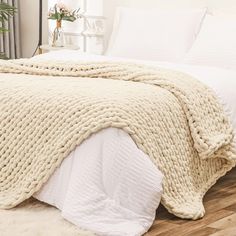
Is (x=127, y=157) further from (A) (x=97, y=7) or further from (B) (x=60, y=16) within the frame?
(A) (x=97, y=7)

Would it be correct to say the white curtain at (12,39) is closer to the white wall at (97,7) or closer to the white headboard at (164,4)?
the white wall at (97,7)

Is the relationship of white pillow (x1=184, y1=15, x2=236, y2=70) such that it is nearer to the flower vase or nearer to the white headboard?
the white headboard

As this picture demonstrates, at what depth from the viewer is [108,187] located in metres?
2.23

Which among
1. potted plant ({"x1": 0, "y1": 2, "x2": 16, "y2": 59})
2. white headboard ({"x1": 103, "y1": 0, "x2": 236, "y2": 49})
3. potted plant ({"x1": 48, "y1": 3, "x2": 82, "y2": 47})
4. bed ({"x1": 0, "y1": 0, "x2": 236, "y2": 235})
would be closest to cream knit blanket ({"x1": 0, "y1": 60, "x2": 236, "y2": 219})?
bed ({"x1": 0, "y1": 0, "x2": 236, "y2": 235})

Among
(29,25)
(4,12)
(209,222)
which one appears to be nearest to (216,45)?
(209,222)

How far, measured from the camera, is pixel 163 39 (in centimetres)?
400

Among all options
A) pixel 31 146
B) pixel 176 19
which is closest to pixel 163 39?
pixel 176 19

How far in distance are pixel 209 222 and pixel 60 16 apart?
2.70 meters

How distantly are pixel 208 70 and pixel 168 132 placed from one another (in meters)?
0.87

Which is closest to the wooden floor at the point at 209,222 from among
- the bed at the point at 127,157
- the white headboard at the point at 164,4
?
the bed at the point at 127,157

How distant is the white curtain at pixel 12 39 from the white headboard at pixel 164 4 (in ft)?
3.53

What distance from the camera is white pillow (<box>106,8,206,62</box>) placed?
156 inches

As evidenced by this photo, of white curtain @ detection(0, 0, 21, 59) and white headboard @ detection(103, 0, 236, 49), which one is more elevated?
white headboard @ detection(103, 0, 236, 49)

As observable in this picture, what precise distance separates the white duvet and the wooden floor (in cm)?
9
